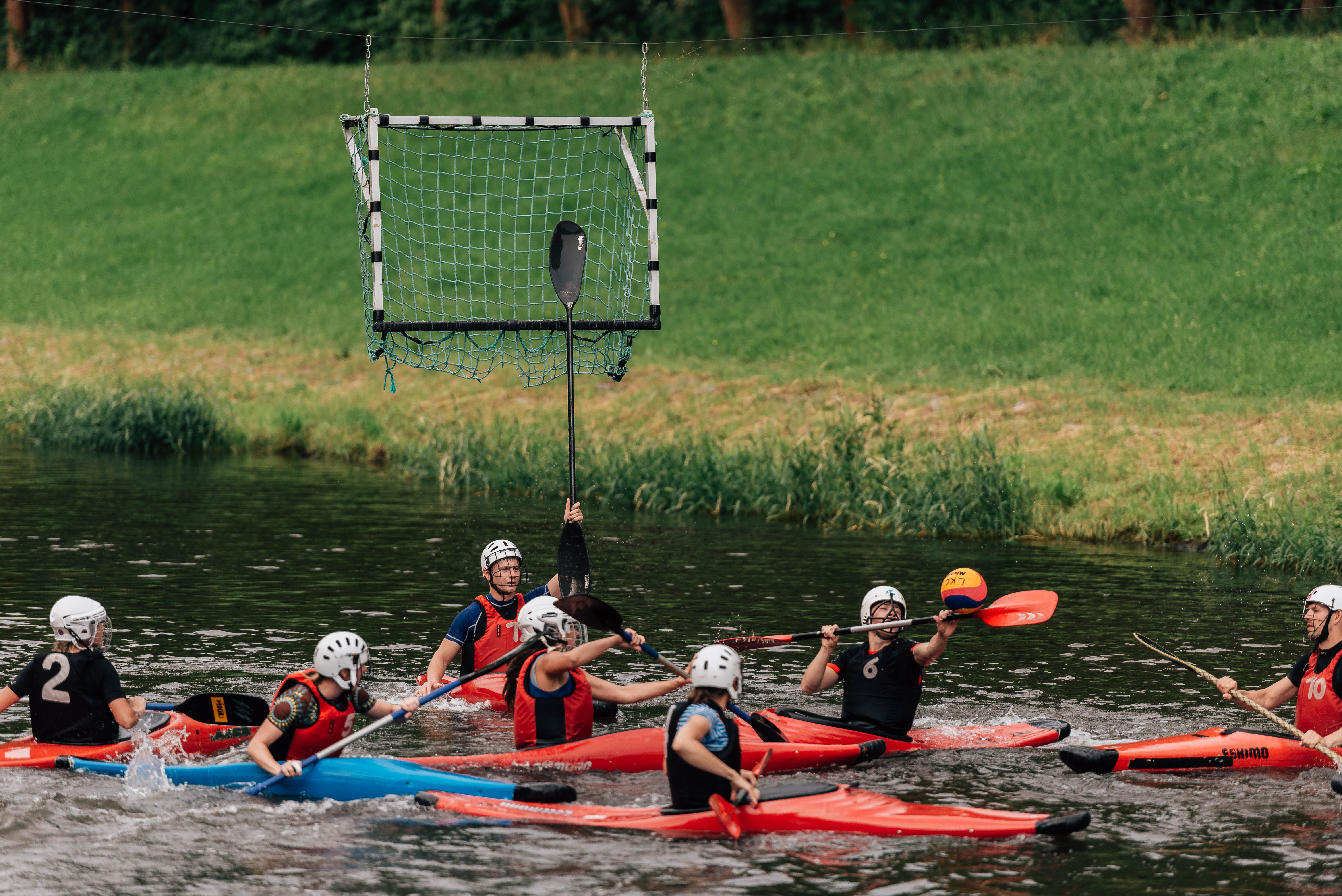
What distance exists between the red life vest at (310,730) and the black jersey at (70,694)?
3.77 ft

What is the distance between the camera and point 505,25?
52.2 m

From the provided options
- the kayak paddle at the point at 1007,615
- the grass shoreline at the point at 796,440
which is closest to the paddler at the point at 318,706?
the kayak paddle at the point at 1007,615

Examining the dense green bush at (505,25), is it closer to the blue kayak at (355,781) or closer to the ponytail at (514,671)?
the ponytail at (514,671)

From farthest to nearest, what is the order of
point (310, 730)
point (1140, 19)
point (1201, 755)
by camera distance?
1. point (1140, 19)
2. point (1201, 755)
3. point (310, 730)

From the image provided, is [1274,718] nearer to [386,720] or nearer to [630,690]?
[630,690]

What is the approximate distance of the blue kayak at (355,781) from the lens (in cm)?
972

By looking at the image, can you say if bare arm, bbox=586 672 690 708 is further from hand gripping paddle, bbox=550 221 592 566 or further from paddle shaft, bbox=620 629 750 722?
hand gripping paddle, bbox=550 221 592 566

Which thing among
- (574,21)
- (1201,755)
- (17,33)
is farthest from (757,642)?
(17,33)

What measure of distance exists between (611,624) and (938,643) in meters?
2.20

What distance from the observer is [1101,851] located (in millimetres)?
8883

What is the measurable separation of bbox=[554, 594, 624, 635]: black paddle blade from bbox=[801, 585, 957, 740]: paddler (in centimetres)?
146

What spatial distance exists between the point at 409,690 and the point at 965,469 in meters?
9.24

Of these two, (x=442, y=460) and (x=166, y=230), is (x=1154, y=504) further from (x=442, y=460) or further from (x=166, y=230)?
(x=166, y=230)

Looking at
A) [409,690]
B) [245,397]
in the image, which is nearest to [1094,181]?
[245,397]
